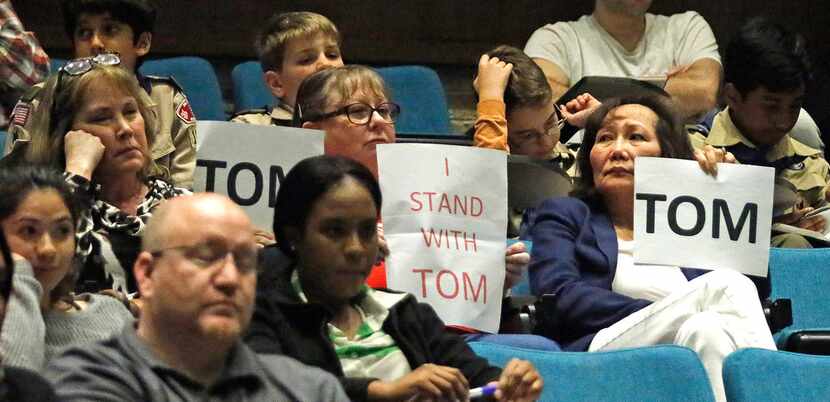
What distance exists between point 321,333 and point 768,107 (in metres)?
2.48

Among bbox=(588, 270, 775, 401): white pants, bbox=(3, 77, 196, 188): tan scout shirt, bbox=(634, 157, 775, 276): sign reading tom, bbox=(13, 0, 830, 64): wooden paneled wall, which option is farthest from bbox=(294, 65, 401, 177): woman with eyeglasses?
bbox=(13, 0, 830, 64): wooden paneled wall

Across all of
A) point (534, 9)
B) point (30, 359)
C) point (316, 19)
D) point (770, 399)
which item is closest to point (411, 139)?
point (316, 19)

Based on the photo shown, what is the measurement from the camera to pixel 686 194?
4051 millimetres

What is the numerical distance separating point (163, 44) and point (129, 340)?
13.2 feet

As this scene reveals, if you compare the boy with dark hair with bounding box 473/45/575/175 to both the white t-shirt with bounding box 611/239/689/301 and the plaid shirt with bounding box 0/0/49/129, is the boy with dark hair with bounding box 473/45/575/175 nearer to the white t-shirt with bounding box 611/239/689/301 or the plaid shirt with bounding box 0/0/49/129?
the white t-shirt with bounding box 611/239/689/301

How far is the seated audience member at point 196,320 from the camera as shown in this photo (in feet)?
8.27

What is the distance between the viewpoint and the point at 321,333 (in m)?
3.08

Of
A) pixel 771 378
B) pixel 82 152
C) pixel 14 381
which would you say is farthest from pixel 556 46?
pixel 14 381

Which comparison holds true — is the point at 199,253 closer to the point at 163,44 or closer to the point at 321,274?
the point at 321,274

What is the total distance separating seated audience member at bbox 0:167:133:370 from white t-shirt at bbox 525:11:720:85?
3.13m

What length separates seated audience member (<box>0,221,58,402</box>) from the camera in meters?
2.29

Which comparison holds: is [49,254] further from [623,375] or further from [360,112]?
[360,112]

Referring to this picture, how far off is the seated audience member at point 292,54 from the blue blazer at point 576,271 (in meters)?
1.05

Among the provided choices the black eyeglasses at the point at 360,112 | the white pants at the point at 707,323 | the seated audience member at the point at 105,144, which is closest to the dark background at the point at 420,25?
the black eyeglasses at the point at 360,112
